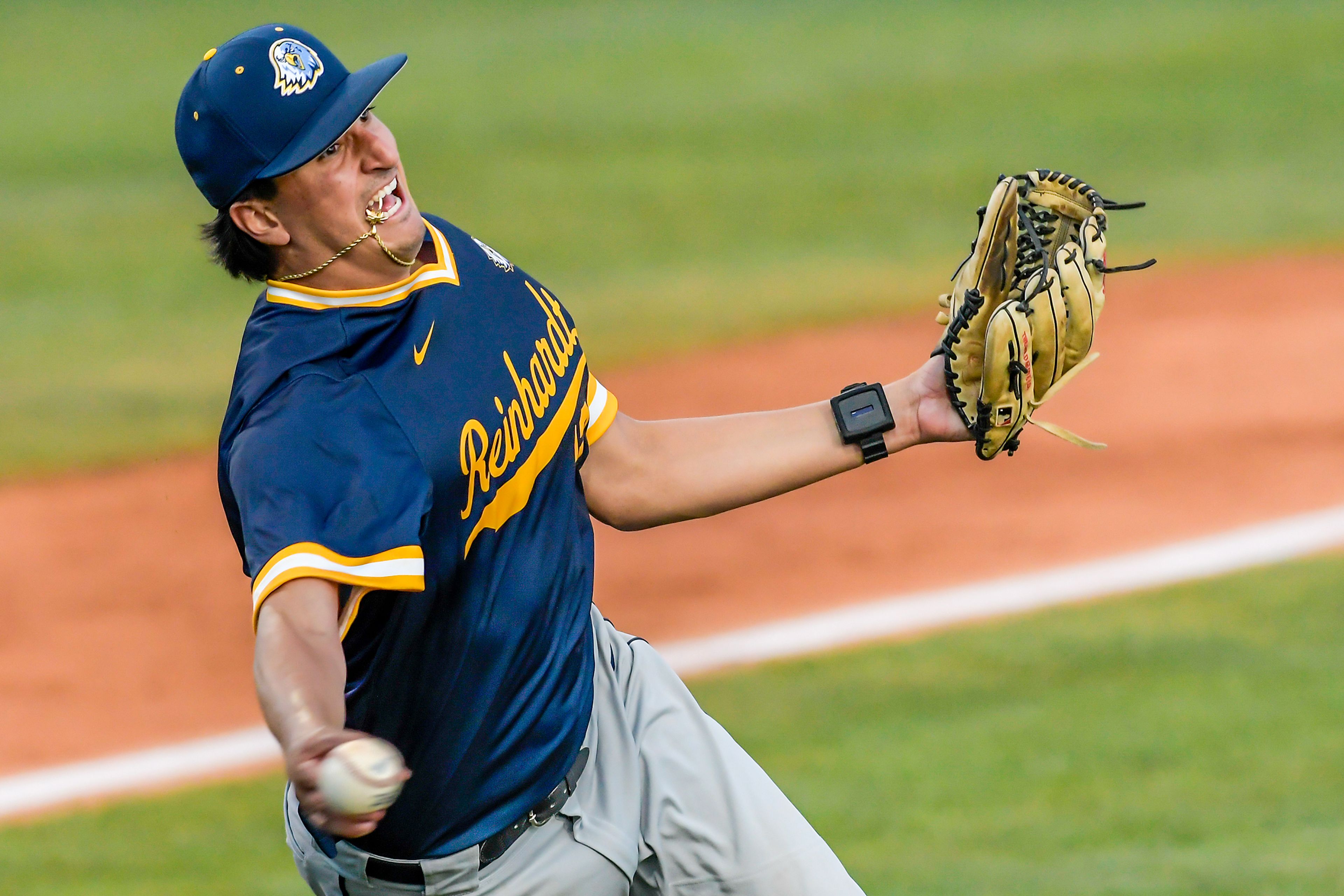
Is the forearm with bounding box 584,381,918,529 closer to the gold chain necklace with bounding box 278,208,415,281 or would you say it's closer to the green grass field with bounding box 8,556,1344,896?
the gold chain necklace with bounding box 278,208,415,281

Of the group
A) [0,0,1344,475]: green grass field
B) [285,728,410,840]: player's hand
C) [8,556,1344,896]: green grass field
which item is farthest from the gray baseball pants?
[0,0,1344,475]: green grass field

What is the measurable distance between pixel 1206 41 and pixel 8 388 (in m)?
8.72

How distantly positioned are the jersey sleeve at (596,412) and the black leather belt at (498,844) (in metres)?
0.64

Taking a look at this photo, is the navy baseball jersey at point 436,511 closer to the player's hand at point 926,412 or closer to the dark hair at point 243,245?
the dark hair at point 243,245

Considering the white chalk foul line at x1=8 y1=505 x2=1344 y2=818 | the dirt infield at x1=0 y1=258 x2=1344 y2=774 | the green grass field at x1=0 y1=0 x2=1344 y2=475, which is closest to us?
the white chalk foul line at x1=8 y1=505 x2=1344 y2=818

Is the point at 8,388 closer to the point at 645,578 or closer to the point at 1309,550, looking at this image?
the point at 645,578

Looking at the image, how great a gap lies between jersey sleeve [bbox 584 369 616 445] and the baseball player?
0.5 inches

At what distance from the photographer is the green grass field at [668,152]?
934 cm

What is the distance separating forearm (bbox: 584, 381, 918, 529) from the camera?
3.29 m

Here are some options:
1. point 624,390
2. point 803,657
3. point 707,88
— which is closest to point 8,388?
point 624,390

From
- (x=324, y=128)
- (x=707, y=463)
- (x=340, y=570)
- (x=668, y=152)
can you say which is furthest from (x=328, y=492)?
(x=668, y=152)

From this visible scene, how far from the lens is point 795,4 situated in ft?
46.1

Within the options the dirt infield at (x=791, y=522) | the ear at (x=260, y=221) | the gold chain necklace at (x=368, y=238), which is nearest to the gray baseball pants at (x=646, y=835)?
the gold chain necklace at (x=368, y=238)

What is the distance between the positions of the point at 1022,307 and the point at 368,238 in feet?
4.01
